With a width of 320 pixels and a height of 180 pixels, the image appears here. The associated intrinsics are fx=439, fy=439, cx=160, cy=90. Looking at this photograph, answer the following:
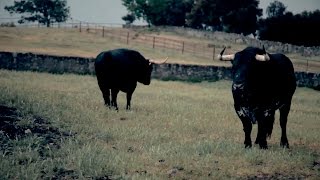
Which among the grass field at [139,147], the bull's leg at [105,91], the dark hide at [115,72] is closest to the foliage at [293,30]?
the grass field at [139,147]

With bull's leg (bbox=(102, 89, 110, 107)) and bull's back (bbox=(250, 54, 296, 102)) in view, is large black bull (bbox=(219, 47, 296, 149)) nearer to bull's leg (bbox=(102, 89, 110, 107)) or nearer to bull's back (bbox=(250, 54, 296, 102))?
bull's back (bbox=(250, 54, 296, 102))

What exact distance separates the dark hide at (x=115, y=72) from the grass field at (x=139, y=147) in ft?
2.49

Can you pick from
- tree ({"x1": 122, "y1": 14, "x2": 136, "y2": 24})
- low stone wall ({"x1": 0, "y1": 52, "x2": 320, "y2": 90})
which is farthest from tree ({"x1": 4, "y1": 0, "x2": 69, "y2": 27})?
low stone wall ({"x1": 0, "y1": 52, "x2": 320, "y2": 90})

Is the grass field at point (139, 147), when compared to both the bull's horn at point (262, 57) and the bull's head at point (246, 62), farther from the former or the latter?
the bull's horn at point (262, 57)

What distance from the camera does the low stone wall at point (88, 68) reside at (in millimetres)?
30234

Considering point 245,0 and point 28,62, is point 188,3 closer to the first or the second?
point 245,0

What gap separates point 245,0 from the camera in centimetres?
8169

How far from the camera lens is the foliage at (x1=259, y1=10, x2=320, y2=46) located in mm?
69625

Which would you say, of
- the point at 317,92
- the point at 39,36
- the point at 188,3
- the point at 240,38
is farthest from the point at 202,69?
the point at 188,3

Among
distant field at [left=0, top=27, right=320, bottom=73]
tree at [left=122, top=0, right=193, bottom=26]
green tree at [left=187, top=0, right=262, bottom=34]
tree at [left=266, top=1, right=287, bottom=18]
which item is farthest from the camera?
tree at [left=266, top=1, right=287, bottom=18]

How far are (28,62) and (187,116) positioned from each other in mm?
18725

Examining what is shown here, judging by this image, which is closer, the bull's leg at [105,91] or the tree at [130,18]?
the bull's leg at [105,91]

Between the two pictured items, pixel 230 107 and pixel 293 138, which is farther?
pixel 230 107

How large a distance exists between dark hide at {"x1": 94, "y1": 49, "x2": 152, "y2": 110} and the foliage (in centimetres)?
5852
